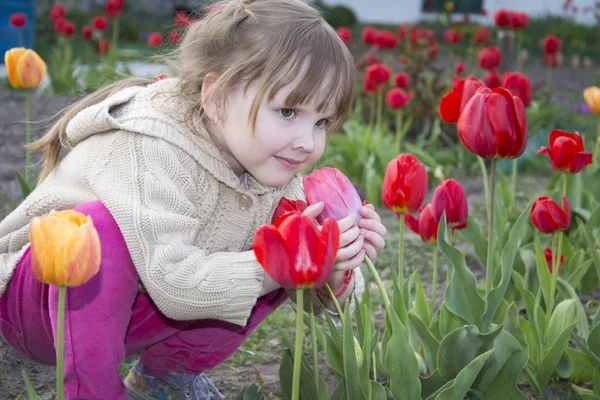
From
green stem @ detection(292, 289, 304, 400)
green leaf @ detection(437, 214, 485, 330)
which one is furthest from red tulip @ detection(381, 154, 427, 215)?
green stem @ detection(292, 289, 304, 400)

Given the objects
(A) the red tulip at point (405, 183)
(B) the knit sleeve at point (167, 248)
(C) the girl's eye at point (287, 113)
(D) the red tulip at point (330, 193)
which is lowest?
(B) the knit sleeve at point (167, 248)

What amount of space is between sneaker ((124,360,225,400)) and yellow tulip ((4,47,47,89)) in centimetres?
92

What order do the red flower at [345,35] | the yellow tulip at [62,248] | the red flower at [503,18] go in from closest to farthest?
the yellow tulip at [62,248], the red flower at [345,35], the red flower at [503,18]

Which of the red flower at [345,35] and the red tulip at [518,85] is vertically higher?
the red tulip at [518,85]

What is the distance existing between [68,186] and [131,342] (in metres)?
0.36

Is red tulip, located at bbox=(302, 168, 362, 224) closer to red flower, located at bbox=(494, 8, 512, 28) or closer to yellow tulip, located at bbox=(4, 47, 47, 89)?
yellow tulip, located at bbox=(4, 47, 47, 89)

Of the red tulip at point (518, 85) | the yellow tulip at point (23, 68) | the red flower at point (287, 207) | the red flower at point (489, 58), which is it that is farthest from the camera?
the red flower at point (489, 58)

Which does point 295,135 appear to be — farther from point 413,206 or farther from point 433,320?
point 433,320

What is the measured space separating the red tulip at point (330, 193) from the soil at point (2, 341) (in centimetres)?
69

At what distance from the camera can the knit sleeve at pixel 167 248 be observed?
1.60 meters

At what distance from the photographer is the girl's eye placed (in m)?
1.73

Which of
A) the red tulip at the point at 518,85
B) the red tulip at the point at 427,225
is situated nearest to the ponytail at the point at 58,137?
the red tulip at the point at 427,225

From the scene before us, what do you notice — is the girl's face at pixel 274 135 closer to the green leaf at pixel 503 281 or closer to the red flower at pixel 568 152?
the green leaf at pixel 503 281

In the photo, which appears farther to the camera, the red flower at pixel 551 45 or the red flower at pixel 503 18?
the red flower at pixel 551 45
